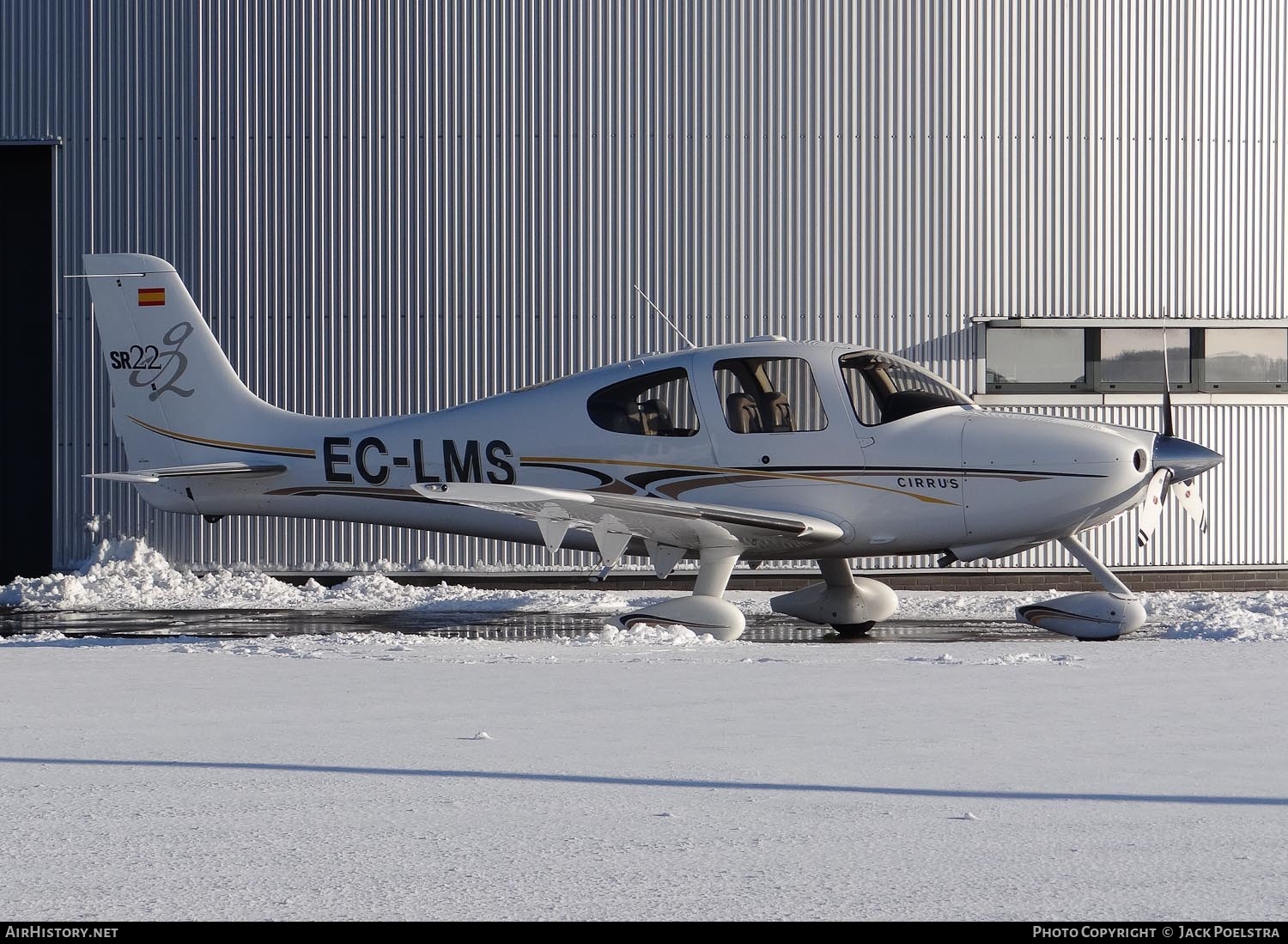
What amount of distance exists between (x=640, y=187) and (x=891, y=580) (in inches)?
183

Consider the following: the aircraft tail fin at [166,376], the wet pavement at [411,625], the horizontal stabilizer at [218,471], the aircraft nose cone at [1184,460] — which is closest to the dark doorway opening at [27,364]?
the wet pavement at [411,625]

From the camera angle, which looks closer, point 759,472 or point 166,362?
point 759,472

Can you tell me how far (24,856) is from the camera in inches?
139

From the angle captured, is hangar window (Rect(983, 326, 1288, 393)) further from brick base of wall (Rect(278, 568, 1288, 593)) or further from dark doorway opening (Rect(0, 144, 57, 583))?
dark doorway opening (Rect(0, 144, 57, 583))

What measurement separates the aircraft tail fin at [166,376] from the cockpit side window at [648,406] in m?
2.56

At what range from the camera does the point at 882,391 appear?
9516 millimetres

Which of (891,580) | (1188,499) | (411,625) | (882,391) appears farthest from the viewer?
(891,580)

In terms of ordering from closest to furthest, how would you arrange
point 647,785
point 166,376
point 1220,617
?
point 647,785 → point 1220,617 → point 166,376

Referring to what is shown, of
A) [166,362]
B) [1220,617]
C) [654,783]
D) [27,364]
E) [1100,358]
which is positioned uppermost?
[27,364]

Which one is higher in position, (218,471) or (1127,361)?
(1127,361)

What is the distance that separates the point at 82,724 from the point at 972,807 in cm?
352

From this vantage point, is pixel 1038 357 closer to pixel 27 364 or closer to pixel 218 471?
pixel 218 471

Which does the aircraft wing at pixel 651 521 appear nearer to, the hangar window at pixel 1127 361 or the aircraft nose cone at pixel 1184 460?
the aircraft nose cone at pixel 1184 460

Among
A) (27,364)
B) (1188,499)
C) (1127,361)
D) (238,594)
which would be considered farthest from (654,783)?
(27,364)
